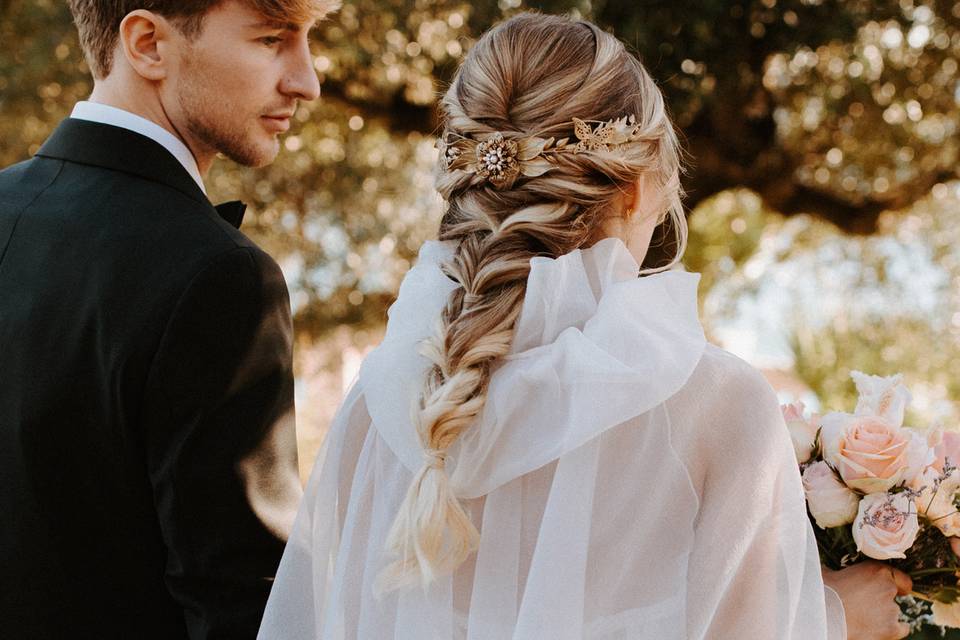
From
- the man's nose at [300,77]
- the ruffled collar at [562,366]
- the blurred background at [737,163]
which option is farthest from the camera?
the blurred background at [737,163]

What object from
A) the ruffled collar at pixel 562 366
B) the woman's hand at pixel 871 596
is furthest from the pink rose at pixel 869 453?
the ruffled collar at pixel 562 366

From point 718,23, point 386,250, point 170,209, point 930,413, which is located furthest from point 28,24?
point 930,413

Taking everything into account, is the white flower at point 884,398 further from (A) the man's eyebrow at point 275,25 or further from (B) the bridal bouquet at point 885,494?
(A) the man's eyebrow at point 275,25

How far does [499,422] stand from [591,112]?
579mm

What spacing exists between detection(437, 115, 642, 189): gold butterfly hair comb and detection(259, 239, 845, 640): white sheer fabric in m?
0.19

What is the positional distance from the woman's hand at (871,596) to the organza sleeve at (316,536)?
1.00 metres

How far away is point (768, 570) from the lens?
5.41ft

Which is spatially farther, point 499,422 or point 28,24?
point 28,24

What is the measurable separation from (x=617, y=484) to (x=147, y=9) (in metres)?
1.26

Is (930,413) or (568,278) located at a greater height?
(568,278)

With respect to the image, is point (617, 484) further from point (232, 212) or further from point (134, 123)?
point (134, 123)

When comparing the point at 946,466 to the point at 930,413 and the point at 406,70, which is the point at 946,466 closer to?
the point at 406,70

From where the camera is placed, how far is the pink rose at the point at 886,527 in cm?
200

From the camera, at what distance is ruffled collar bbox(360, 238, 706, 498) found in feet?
5.30
